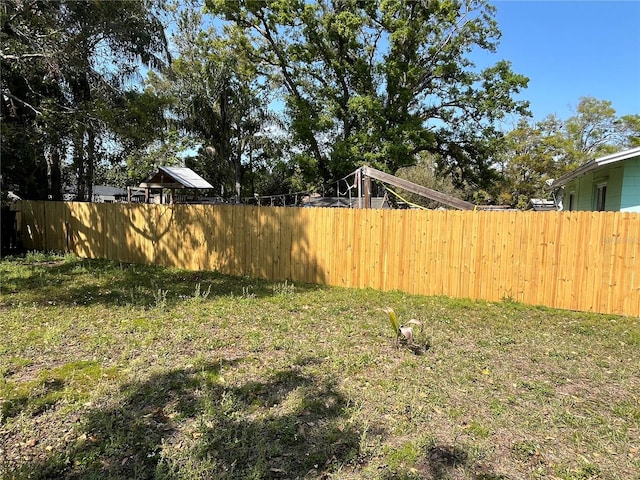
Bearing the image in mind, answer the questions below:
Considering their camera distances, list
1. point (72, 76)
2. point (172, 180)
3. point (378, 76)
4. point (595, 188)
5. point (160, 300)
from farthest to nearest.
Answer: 1. point (378, 76)
2. point (172, 180)
3. point (595, 188)
4. point (72, 76)
5. point (160, 300)

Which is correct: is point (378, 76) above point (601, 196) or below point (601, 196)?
above

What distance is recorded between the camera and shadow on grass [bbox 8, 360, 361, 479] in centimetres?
236

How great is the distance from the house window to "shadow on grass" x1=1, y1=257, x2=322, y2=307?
7.81m

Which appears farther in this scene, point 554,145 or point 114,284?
point 554,145

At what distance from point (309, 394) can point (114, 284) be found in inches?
220

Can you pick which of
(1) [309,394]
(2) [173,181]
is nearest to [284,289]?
(1) [309,394]

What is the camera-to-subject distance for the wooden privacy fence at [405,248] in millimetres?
6160

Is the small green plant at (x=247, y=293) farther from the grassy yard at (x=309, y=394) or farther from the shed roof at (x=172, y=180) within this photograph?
the shed roof at (x=172, y=180)

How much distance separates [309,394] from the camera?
3299 millimetres

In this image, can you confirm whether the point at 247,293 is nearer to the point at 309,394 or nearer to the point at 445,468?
the point at 309,394

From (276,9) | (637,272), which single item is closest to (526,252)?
(637,272)

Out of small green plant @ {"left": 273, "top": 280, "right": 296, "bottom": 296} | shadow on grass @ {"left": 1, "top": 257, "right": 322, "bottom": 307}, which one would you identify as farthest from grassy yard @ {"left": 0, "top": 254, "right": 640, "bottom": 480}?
small green plant @ {"left": 273, "top": 280, "right": 296, "bottom": 296}

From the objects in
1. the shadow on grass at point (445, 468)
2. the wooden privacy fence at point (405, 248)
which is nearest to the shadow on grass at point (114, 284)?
the wooden privacy fence at point (405, 248)

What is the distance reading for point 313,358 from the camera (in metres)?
4.05
